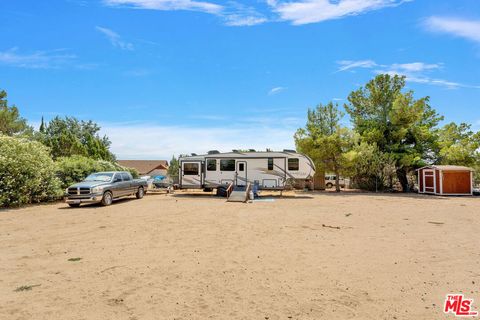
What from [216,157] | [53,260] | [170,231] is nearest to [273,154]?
[216,157]

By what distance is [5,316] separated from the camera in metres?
4.28

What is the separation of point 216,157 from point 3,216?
44.1 feet

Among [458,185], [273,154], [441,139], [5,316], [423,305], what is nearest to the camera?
[5,316]

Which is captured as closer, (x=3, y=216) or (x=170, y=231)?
(x=170, y=231)

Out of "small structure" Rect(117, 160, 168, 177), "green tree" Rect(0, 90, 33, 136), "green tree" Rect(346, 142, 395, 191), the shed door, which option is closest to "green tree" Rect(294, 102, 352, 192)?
"green tree" Rect(346, 142, 395, 191)

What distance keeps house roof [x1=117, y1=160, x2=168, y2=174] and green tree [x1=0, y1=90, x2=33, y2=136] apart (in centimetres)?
3941

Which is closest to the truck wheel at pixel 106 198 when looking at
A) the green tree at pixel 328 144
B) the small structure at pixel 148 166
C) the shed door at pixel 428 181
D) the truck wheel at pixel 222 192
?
the truck wheel at pixel 222 192

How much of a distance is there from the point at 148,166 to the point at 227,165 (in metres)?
57.1

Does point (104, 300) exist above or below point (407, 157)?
below

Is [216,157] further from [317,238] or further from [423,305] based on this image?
[423,305]

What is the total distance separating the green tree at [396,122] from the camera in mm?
31453

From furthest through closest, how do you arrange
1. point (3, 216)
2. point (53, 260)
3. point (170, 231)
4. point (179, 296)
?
point (3, 216) → point (170, 231) → point (53, 260) → point (179, 296)

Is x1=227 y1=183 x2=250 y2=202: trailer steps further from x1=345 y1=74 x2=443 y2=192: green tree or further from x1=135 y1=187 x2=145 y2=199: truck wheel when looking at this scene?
x1=345 y1=74 x2=443 y2=192: green tree

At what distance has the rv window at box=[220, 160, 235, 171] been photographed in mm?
23625
